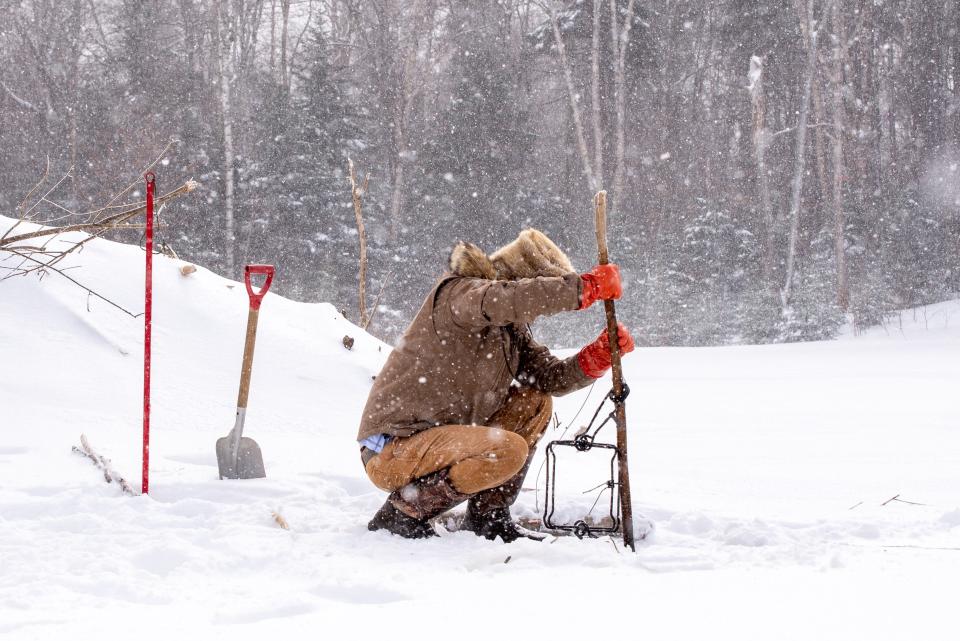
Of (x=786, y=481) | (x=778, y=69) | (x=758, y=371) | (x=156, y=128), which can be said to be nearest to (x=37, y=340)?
(x=786, y=481)

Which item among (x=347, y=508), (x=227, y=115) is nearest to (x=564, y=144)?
(x=227, y=115)

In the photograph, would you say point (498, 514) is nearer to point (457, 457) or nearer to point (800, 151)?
point (457, 457)

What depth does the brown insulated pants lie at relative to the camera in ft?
8.78

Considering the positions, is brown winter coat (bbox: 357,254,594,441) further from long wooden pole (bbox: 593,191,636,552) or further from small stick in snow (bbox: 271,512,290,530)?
small stick in snow (bbox: 271,512,290,530)

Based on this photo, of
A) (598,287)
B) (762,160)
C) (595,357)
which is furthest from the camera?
(762,160)

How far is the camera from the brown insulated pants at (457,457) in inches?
105

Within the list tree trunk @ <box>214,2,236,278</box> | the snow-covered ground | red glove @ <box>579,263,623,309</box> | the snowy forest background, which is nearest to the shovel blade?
the snow-covered ground

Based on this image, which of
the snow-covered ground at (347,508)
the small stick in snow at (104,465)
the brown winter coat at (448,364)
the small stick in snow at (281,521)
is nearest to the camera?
the snow-covered ground at (347,508)

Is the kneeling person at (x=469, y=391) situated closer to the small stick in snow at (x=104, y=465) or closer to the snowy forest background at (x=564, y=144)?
the small stick in snow at (x=104, y=465)

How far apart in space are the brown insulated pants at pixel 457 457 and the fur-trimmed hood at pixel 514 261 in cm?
54

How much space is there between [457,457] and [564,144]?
2241cm

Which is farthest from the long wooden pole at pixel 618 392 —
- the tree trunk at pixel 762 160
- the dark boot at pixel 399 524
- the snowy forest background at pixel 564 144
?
the tree trunk at pixel 762 160

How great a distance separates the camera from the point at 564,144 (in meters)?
24.2

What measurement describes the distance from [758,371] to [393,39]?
56.0 feet
